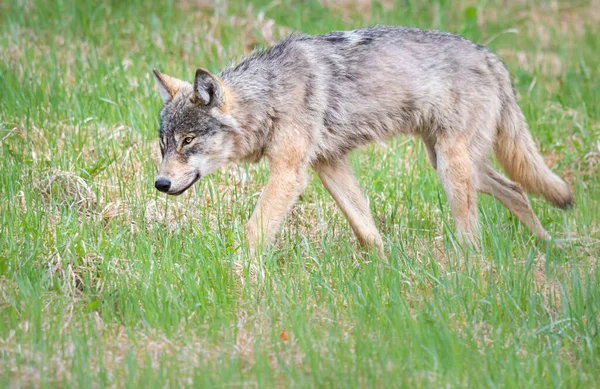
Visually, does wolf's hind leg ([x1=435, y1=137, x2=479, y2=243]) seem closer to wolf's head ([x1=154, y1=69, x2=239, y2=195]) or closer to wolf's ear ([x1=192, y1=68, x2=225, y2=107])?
wolf's head ([x1=154, y1=69, x2=239, y2=195])

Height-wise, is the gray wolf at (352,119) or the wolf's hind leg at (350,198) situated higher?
the gray wolf at (352,119)

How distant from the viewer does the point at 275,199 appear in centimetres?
605

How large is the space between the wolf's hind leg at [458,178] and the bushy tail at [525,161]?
54cm

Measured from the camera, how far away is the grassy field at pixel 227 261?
4.33 m

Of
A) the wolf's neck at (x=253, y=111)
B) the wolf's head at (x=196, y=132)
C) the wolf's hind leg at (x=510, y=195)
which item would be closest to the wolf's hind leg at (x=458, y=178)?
the wolf's hind leg at (x=510, y=195)

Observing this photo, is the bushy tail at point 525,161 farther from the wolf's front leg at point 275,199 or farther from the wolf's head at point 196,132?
the wolf's head at point 196,132

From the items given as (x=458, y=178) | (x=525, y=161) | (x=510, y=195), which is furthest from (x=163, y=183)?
(x=525, y=161)

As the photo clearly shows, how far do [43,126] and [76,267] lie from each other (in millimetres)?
2682

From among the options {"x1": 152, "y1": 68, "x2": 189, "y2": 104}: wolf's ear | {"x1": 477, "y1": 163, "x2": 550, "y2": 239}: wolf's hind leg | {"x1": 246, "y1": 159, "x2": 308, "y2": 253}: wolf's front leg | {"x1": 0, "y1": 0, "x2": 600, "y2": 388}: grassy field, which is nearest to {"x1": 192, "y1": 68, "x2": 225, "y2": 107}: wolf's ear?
{"x1": 152, "y1": 68, "x2": 189, "y2": 104}: wolf's ear

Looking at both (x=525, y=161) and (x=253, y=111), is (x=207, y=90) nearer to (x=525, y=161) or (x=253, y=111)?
(x=253, y=111)

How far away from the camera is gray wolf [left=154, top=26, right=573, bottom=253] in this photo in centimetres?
604

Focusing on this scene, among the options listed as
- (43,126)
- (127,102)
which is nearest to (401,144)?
(127,102)

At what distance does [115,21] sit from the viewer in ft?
33.0

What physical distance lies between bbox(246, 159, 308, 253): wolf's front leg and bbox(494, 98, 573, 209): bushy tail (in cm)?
191
